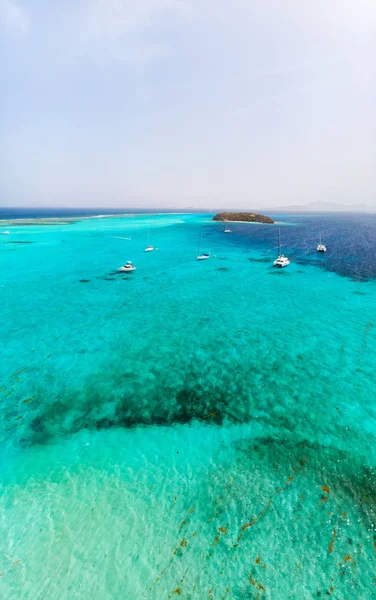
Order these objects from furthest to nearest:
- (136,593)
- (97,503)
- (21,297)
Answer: (21,297)
(97,503)
(136,593)

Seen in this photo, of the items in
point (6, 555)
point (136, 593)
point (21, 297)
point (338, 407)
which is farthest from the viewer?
point (21, 297)

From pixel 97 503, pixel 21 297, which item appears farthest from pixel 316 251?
pixel 97 503

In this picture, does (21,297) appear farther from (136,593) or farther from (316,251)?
(316,251)

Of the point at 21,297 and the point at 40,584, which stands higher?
the point at 21,297

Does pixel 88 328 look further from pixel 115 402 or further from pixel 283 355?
pixel 283 355

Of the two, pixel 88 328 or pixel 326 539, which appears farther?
pixel 88 328

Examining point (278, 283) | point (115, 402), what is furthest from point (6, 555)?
point (278, 283)
